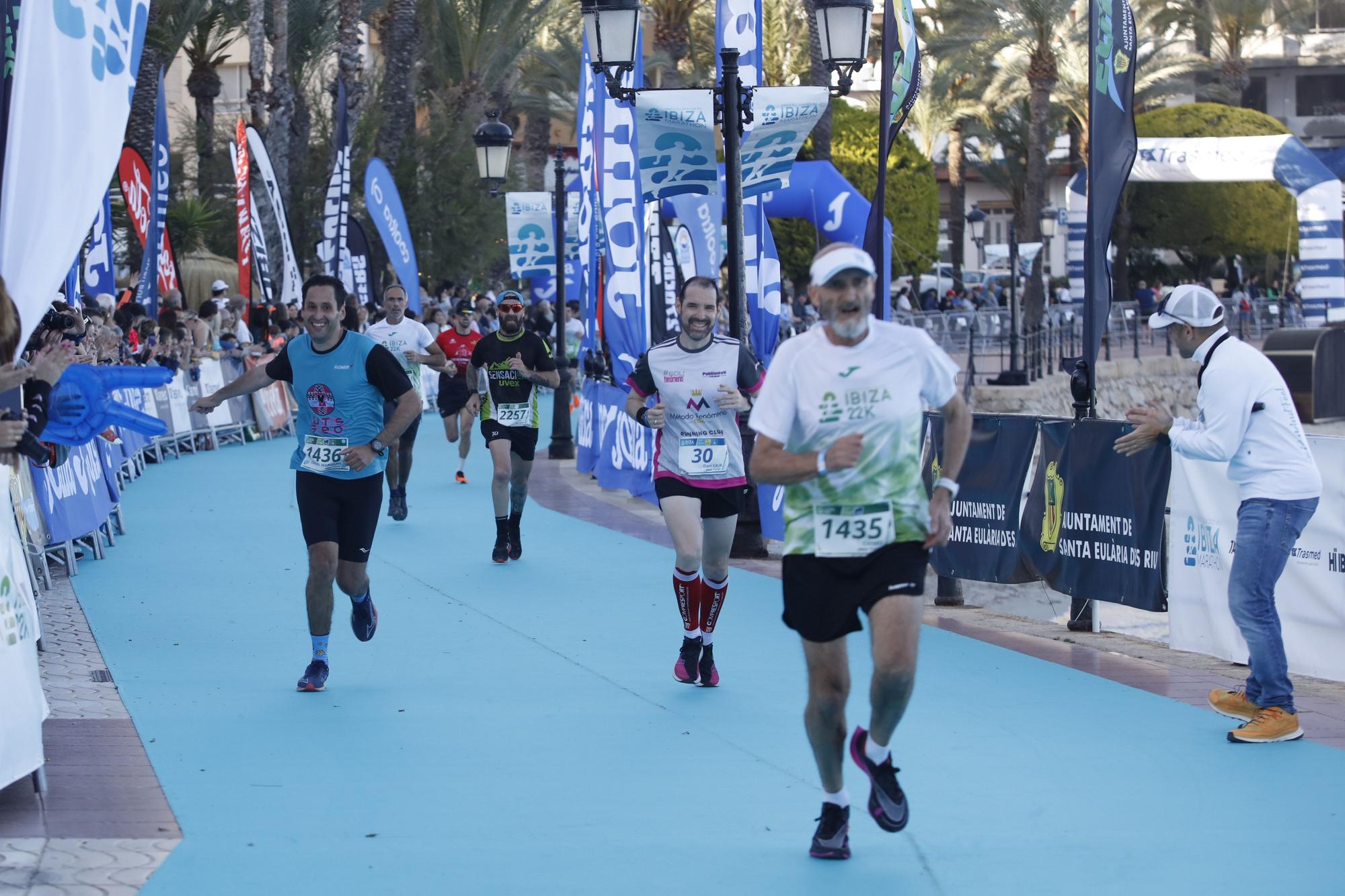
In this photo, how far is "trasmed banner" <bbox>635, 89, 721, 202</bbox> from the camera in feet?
40.4

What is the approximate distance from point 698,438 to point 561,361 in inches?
506

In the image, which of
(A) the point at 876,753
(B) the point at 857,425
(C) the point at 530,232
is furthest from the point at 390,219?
(A) the point at 876,753

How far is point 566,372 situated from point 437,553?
8.56 meters

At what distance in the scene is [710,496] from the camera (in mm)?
7844

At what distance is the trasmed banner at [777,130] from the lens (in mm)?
12477

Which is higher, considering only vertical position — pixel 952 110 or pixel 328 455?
pixel 952 110

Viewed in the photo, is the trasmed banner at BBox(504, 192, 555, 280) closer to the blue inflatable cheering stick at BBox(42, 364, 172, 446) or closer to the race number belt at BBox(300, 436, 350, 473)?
the race number belt at BBox(300, 436, 350, 473)

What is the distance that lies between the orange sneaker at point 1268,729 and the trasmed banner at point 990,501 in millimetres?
3327

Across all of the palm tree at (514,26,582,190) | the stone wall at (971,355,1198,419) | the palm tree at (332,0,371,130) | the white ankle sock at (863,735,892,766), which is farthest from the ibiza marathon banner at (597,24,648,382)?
the palm tree at (514,26,582,190)

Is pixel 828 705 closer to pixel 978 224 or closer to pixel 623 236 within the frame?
pixel 623 236

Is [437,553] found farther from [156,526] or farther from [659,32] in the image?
[659,32]

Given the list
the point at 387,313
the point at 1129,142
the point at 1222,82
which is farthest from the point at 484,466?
the point at 1222,82

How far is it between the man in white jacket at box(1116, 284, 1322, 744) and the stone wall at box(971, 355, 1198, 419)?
1978 cm

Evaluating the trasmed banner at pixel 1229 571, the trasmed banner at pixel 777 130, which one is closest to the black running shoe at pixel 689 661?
the trasmed banner at pixel 1229 571
